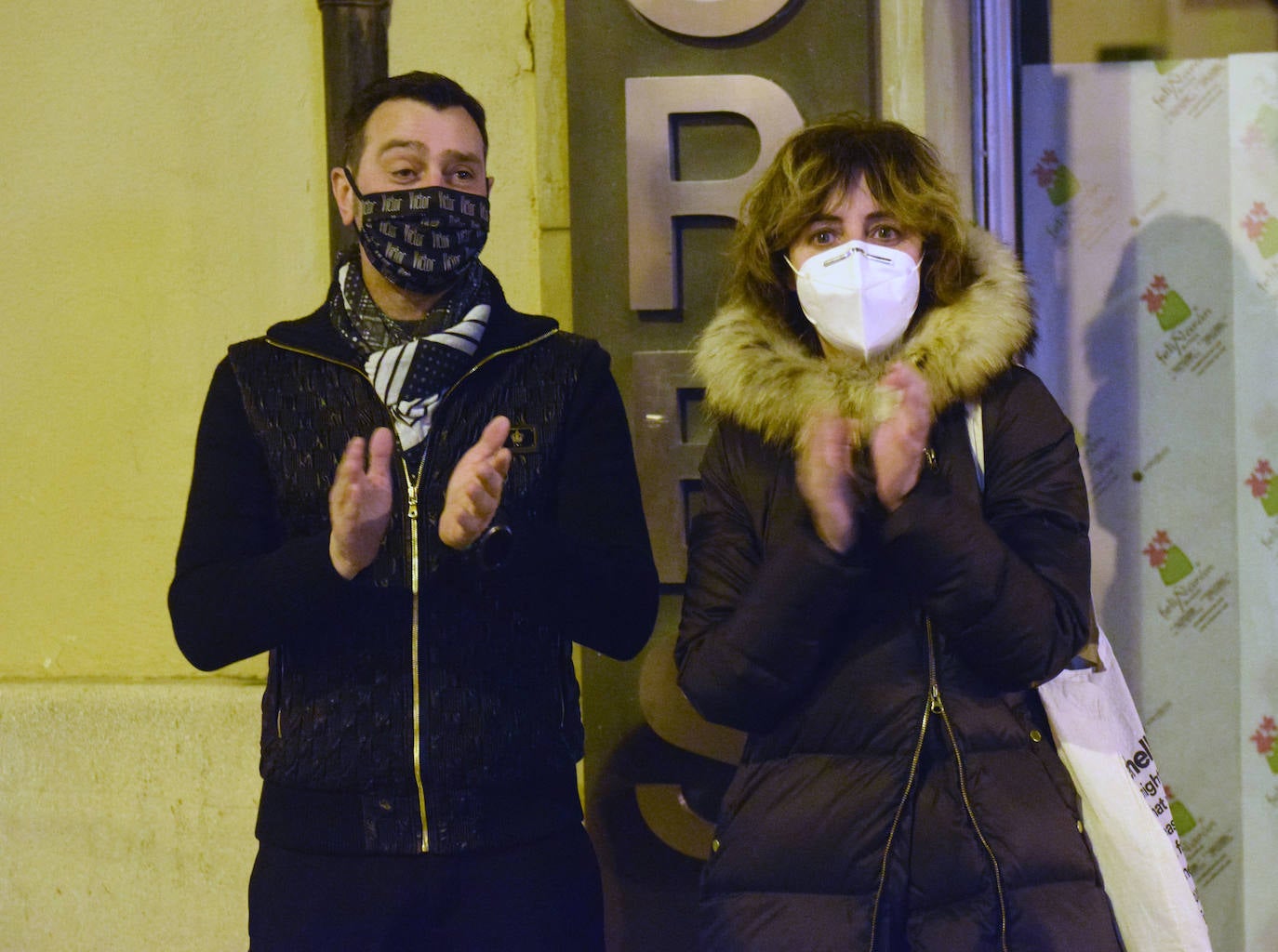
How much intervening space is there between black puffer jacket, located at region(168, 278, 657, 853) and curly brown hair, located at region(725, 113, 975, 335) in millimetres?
415

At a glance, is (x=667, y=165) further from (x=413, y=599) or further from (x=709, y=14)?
(x=413, y=599)

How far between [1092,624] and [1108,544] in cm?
150

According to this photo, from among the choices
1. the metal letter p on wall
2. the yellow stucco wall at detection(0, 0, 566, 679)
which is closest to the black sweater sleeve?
the metal letter p on wall

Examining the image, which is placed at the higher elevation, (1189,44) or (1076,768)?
(1189,44)

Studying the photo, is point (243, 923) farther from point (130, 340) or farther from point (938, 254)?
point (938, 254)

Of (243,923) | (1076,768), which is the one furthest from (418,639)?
(243,923)

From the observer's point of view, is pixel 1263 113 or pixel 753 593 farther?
pixel 1263 113

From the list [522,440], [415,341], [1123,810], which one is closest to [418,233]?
[415,341]

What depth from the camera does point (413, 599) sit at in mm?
2148

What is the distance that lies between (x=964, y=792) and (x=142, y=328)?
2686 millimetres

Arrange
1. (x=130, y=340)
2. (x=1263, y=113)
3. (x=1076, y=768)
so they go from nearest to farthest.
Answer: (x=1076, y=768), (x=1263, y=113), (x=130, y=340)

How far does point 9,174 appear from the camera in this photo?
3.78m

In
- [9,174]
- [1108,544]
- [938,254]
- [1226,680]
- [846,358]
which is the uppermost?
[9,174]

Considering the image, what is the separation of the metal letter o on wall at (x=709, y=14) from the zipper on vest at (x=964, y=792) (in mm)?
1929
